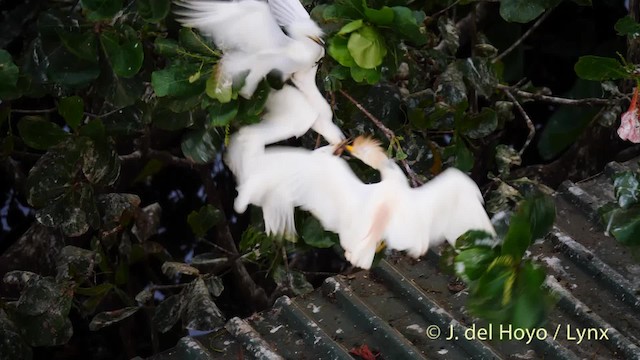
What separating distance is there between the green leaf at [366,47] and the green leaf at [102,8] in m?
0.56

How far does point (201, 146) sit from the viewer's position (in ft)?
6.55

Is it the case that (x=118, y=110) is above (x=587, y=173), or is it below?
above

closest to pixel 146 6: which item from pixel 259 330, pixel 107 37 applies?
pixel 107 37

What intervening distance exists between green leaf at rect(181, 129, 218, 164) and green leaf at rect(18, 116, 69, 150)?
0.35 meters

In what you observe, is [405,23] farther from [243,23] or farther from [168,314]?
[168,314]

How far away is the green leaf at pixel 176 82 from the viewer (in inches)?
68.2

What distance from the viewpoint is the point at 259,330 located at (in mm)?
1928

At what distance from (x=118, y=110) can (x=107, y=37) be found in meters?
0.32

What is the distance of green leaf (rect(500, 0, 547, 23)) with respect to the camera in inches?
78.5

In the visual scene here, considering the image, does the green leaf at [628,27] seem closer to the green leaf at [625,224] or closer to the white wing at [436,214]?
the green leaf at [625,224]

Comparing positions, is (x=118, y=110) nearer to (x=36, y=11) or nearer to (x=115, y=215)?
(x=115, y=215)

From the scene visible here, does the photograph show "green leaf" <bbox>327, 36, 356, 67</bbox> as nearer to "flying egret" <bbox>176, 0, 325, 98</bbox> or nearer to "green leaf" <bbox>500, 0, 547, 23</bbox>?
"flying egret" <bbox>176, 0, 325, 98</bbox>

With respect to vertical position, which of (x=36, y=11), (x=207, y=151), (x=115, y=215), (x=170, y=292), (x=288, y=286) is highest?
(x=207, y=151)

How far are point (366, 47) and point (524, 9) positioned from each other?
66 centimetres
